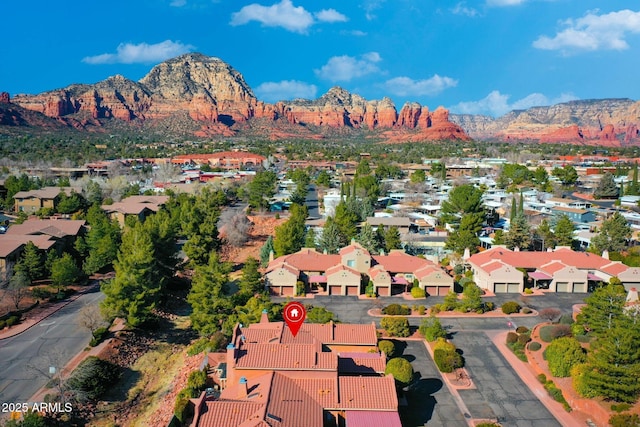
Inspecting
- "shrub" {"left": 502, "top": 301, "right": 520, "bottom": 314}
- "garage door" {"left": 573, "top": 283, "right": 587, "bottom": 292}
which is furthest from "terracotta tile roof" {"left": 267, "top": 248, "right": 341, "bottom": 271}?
"garage door" {"left": 573, "top": 283, "right": 587, "bottom": 292}

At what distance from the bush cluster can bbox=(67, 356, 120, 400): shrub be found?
20092 millimetres

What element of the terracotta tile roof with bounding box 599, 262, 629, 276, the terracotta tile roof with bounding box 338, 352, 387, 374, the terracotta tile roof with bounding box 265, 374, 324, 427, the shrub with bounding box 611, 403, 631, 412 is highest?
the terracotta tile roof with bounding box 599, 262, 629, 276

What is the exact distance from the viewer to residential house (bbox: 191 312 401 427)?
21.6 meters

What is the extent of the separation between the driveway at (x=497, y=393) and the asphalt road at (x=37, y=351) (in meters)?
24.8

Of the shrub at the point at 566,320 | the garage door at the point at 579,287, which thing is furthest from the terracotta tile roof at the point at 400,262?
the shrub at the point at 566,320

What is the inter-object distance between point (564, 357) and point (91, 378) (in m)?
27.5

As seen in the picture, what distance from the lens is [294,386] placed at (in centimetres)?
2438

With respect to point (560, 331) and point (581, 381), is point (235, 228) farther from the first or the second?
point (581, 381)

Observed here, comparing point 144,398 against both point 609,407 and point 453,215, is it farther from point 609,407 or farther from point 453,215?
point 453,215

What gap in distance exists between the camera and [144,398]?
98.3 feet

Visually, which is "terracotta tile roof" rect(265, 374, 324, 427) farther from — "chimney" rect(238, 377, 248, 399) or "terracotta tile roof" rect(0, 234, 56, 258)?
"terracotta tile roof" rect(0, 234, 56, 258)

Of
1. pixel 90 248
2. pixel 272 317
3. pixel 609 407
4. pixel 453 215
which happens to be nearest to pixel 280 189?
pixel 453 215

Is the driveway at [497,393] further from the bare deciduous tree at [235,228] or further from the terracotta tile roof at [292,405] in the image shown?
the bare deciduous tree at [235,228]

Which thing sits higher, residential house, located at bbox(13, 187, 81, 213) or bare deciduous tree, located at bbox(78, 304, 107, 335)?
residential house, located at bbox(13, 187, 81, 213)
